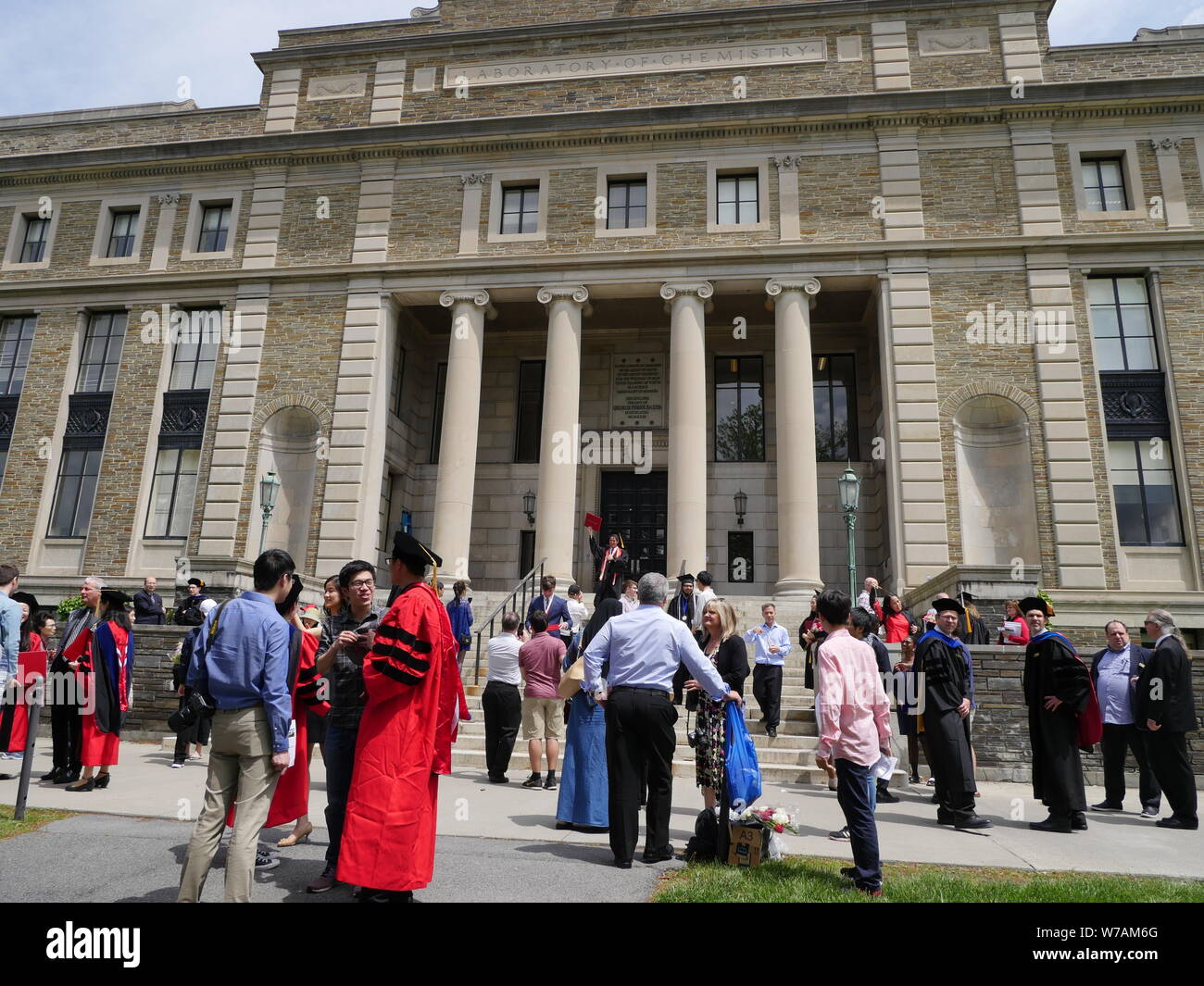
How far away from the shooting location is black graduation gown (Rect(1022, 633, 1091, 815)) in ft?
25.2

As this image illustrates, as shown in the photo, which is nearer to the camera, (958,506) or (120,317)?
(958,506)

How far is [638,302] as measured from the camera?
21766 millimetres

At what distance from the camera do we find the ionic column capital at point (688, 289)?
20.0 meters

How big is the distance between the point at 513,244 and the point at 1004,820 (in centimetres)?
1764

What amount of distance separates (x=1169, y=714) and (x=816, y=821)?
4026 millimetres

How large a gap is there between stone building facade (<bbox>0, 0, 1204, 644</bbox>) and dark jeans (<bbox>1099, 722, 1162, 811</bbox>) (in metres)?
6.81

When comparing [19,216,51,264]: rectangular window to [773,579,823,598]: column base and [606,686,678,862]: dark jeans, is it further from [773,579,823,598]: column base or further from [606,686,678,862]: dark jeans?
[606,686,678,862]: dark jeans

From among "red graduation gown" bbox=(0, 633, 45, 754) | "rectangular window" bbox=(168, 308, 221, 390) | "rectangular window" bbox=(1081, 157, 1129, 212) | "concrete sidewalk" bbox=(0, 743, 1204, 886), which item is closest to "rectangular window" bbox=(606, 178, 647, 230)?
"rectangular window" bbox=(1081, 157, 1129, 212)

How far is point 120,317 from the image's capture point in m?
23.1

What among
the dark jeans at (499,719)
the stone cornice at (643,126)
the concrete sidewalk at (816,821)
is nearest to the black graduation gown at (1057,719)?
the concrete sidewalk at (816,821)
